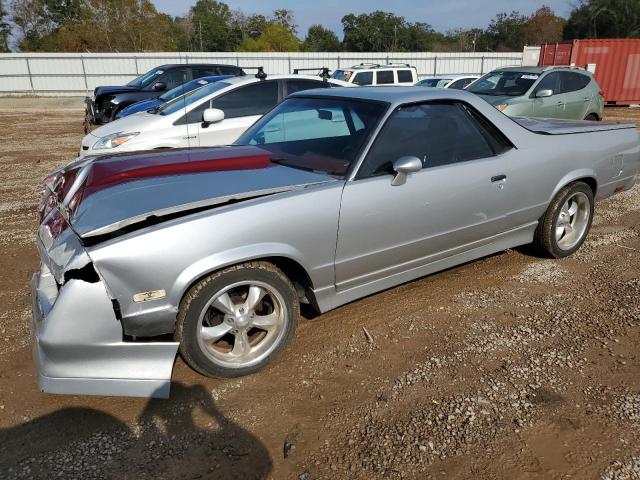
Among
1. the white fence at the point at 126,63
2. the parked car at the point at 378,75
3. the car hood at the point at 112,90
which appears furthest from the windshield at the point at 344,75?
the white fence at the point at 126,63

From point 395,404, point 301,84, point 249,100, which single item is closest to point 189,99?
point 249,100

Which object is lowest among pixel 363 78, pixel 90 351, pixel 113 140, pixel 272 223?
pixel 90 351

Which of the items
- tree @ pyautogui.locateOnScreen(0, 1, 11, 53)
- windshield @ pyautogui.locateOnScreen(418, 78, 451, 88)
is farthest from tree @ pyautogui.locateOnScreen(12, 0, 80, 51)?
windshield @ pyautogui.locateOnScreen(418, 78, 451, 88)

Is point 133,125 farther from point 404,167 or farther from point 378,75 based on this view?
point 378,75

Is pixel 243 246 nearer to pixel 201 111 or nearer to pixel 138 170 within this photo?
pixel 138 170

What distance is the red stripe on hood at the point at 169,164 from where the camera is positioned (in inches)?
119

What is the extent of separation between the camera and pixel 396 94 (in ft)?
11.8

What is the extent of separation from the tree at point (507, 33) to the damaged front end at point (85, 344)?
7596cm

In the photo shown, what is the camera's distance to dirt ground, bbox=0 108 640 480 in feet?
7.52

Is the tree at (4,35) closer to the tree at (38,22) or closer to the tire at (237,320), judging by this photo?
the tree at (38,22)

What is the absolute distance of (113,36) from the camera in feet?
142

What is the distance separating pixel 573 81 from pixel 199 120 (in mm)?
7671

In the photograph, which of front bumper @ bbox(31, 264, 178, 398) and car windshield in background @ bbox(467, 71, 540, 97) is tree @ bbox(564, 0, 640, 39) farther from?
front bumper @ bbox(31, 264, 178, 398)

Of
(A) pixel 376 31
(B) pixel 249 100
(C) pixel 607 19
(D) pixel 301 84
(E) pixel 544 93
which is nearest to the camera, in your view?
(B) pixel 249 100
